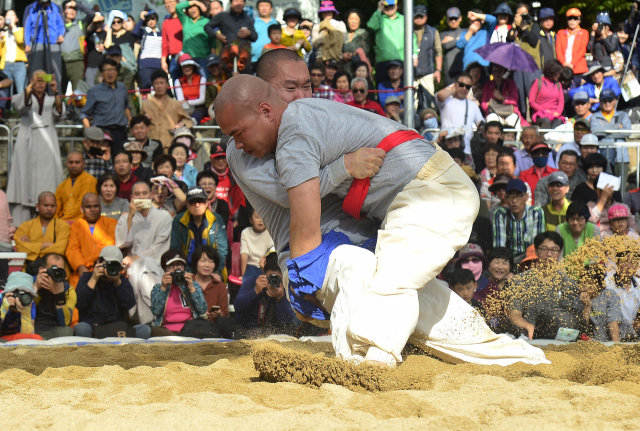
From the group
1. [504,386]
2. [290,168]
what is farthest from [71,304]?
[504,386]

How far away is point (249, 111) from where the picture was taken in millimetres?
3303

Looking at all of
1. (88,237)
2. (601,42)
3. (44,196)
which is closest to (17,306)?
(88,237)

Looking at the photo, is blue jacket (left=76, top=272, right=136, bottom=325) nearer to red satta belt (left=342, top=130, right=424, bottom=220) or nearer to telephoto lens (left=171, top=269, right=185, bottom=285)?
telephoto lens (left=171, top=269, right=185, bottom=285)

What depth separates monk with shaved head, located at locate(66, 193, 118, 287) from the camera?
7206 millimetres

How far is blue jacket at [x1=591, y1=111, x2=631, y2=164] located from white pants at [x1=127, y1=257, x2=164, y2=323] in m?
5.31

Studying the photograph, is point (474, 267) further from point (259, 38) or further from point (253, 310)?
point (259, 38)

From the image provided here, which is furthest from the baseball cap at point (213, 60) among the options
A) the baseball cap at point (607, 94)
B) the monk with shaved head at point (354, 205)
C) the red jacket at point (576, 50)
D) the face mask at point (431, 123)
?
the monk with shaved head at point (354, 205)

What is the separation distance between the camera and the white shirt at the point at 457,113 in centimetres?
941

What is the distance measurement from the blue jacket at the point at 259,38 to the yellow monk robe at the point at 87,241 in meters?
3.72

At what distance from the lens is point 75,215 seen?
7977 millimetres

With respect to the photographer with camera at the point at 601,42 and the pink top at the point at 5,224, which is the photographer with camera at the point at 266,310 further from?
the photographer with camera at the point at 601,42

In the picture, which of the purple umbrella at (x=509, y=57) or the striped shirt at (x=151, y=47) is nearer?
the purple umbrella at (x=509, y=57)

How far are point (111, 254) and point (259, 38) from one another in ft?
16.4

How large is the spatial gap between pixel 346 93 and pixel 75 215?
11.7ft
